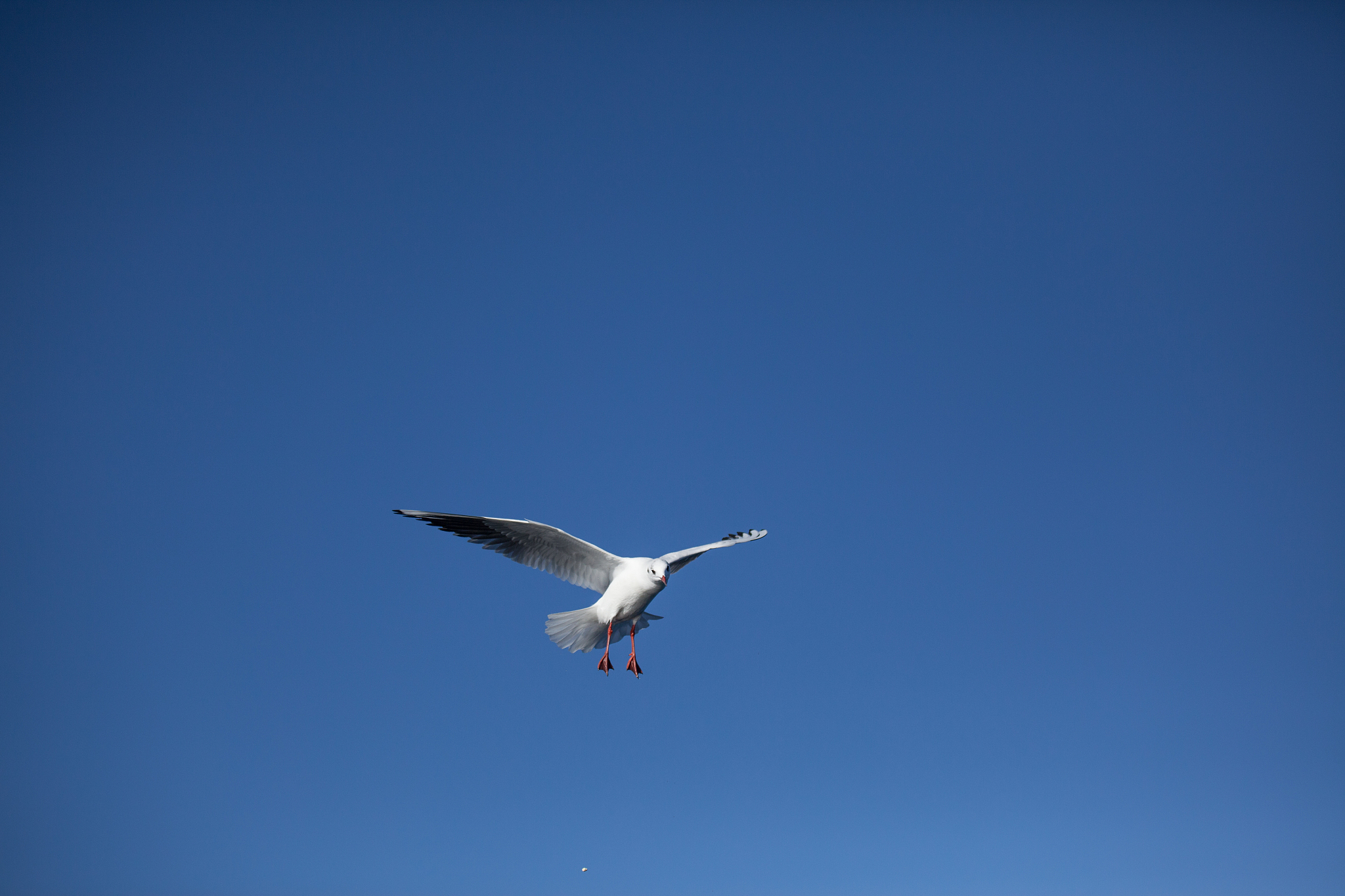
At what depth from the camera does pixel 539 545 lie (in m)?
7.88

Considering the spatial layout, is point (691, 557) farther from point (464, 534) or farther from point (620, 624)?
point (464, 534)

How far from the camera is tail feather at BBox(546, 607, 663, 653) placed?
7.96 meters

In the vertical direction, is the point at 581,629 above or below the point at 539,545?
below

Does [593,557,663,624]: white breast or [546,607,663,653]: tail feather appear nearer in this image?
[593,557,663,624]: white breast

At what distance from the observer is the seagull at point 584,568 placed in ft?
24.6

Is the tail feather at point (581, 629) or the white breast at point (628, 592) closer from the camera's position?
the white breast at point (628, 592)

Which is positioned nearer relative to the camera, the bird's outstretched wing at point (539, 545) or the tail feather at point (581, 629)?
the bird's outstretched wing at point (539, 545)

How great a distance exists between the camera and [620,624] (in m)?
8.16

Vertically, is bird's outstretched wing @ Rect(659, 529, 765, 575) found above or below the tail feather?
above

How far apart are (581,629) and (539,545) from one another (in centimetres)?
91

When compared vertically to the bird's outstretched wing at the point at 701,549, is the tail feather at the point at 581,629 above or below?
below

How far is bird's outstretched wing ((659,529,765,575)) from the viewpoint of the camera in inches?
312

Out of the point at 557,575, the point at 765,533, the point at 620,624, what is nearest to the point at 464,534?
the point at 557,575

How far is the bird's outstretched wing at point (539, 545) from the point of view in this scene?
7504 mm
